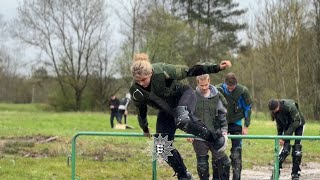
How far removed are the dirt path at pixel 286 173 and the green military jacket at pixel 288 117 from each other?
880mm

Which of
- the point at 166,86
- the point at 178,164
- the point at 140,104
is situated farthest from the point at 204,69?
the point at 178,164

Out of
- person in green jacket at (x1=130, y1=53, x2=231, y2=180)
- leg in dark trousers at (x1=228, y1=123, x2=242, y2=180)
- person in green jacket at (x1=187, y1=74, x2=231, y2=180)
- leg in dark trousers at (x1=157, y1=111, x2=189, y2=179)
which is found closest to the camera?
person in green jacket at (x1=130, y1=53, x2=231, y2=180)

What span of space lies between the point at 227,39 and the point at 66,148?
3630cm

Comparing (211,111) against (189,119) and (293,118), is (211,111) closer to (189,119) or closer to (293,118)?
(189,119)

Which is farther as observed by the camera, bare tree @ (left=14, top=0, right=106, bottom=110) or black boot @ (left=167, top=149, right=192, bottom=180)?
bare tree @ (left=14, top=0, right=106, bottom=110)

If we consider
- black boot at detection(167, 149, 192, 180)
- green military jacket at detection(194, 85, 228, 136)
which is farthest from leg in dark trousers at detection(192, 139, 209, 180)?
black boot at detection(167, 149, 192, 180)

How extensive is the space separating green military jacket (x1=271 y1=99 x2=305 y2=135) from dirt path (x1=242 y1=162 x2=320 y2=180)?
880 millimetres

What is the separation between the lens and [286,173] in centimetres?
1014

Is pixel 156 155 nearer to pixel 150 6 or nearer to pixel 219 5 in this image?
pixel 150 6

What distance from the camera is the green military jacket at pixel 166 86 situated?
18.6ft

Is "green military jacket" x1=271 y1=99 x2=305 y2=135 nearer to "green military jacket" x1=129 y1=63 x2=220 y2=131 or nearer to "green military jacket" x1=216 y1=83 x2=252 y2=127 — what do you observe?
"green military jacket" x1=216 y1=83 x2=252 y2=127

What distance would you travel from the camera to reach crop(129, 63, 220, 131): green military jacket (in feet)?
18.6

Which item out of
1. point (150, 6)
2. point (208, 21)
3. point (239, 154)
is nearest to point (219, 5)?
point (208, 21)

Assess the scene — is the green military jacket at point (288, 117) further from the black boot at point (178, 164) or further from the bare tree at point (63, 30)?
the bare tree at point (63, 30)
